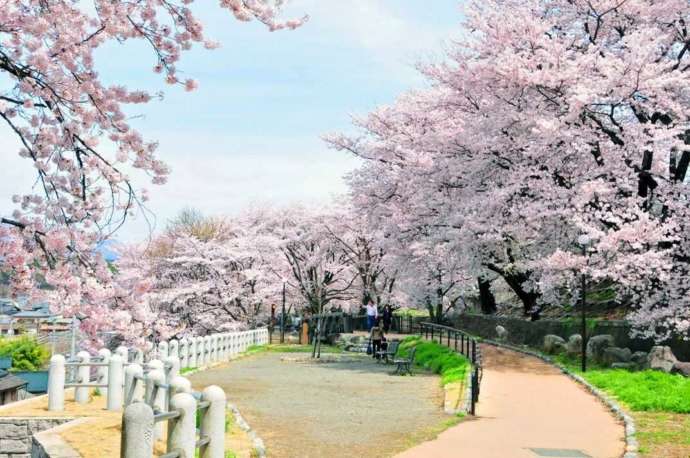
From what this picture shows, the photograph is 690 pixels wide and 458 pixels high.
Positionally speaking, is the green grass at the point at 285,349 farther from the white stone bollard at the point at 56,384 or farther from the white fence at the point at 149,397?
the white stone bollard at the point at 56,384

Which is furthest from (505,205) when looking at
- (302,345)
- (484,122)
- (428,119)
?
(302,345)

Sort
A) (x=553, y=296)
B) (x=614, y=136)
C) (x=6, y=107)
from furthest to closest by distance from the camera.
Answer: (x=553, y=296)
(x=614, y=136)
(x=6, y=107)

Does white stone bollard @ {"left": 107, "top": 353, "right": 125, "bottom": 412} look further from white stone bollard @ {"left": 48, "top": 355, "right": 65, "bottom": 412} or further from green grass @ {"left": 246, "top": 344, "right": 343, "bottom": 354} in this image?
green grass @ {"left": 246, "top": 344, "right": 343, "bottom": 354}

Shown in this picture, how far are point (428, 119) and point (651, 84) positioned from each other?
1180 cm

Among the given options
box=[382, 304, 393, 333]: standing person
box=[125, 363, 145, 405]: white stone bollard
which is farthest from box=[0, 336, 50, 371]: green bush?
box=[125, 363, 145, 405]: white stone bollard

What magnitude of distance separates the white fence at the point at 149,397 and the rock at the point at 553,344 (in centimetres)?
1187

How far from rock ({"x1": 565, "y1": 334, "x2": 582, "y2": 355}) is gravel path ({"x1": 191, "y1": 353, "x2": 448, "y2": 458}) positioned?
4369 mm

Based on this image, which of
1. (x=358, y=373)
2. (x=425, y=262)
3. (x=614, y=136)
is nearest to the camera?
(x=614, y=136)

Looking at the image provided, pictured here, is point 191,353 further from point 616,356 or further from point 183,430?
point 183,430

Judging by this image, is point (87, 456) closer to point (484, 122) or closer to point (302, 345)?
point (484, 122)

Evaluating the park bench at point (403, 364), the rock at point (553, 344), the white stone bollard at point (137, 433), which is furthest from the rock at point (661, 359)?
the white stone bollard at point (137, 433)

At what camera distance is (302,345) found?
135ft

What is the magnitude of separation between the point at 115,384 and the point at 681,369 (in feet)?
42.8

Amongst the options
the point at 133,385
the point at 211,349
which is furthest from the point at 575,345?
the point at 133,385
